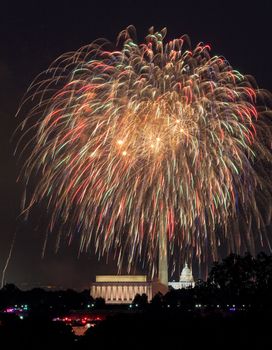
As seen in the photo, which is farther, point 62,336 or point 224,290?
point 224,290

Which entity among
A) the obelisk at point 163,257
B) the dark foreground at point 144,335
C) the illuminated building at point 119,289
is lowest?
the dark foreground at point 144,335

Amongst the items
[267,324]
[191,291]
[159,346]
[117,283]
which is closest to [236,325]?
[267,324]

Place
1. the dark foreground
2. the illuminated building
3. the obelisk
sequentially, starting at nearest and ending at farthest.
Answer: the dark foreground
the obelisk
the illuminated building

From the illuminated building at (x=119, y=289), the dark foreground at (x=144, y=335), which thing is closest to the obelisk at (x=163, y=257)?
the dark foreground at (x=144, y=335)

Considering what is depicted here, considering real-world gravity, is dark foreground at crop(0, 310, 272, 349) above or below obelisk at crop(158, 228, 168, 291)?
below

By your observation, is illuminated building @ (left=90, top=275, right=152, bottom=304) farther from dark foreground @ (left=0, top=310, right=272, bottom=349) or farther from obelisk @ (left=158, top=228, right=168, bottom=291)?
dark foreground @ (left=0, top=310, right=272, bottom=349)

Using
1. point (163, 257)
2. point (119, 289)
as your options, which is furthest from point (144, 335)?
point (119, 289)

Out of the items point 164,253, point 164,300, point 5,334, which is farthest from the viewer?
→ point 164,300

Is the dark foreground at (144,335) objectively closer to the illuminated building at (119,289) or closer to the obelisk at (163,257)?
the obelisk at (163,257)

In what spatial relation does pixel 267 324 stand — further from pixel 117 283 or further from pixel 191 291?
pixel 117 283

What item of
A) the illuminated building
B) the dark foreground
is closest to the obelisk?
the dark foreground

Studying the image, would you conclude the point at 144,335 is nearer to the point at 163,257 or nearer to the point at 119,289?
the point at 163,257
